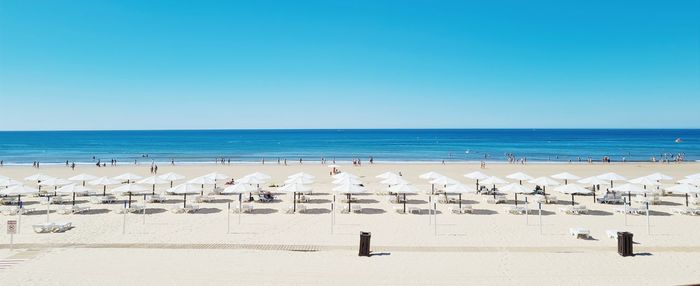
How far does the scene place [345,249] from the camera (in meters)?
12.3

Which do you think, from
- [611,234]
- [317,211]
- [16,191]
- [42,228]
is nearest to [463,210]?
[611,234]

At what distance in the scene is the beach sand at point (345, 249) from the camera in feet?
31.8

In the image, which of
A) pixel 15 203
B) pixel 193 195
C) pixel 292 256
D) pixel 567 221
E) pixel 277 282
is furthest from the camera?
pixel 193 195

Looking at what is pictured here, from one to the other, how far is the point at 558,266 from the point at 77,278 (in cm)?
1184

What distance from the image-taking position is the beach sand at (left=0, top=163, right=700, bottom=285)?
9.68m

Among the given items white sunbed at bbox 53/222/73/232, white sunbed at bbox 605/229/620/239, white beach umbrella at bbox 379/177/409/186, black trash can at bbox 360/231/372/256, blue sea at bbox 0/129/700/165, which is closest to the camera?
black trash can at bbox 360/231/372/256

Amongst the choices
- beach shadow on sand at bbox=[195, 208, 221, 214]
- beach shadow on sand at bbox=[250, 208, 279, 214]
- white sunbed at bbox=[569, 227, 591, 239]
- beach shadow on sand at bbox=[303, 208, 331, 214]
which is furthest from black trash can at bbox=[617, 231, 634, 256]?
beach shadow on sand at bbox=[195, 208, 221, 214]

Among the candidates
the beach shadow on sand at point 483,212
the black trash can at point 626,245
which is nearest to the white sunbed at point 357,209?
the beach shadow on sand at point 483,212

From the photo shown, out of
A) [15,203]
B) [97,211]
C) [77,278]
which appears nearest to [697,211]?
[77,278]

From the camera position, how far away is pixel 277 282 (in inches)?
368

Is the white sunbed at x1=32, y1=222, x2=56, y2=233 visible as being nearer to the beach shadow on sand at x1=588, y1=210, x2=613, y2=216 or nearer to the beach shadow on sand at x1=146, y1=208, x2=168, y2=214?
the beach shadow on sand at x1=146, y1=208, x2=168, y2=214

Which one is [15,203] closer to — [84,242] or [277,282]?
[84,242]

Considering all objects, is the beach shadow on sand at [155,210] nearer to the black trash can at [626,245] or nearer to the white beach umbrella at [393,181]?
the white beach umbrella at [393,181]

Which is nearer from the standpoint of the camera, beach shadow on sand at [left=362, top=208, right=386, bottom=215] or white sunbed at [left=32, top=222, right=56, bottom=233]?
white sunbed at [left=32, top=222, right=56, bottom=233]
